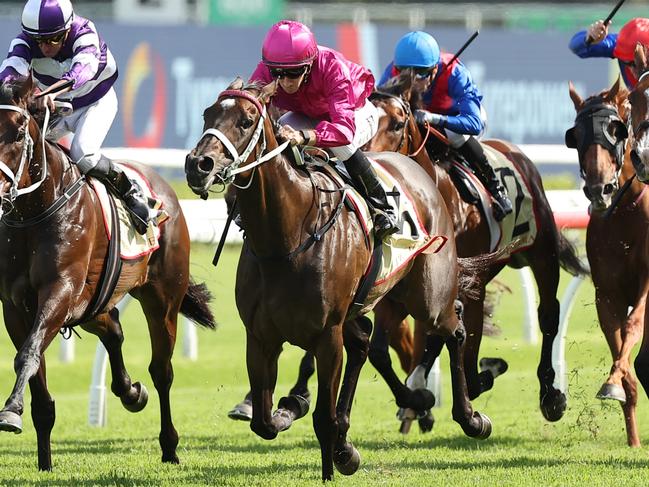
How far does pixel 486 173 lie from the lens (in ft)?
24.3

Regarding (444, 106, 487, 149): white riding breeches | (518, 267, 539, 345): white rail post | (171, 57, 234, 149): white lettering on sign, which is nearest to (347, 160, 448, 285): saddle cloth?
(444, 106, 487, 149): white riding breeches

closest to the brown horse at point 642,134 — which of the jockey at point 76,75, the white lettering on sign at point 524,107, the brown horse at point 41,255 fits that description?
the brown horse at point 41,255

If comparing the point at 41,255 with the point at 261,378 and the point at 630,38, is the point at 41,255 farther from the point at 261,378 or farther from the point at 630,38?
the point at 630,38

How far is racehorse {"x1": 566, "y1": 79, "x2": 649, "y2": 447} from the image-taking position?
6316 millimetres

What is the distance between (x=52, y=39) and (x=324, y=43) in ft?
49.1

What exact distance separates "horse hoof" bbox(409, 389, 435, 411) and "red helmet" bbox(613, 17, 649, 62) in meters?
1.93

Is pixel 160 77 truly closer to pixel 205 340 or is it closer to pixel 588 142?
pixel 205 340

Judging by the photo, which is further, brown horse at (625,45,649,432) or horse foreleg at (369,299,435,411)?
horse foreleg at (369,299,435,411)

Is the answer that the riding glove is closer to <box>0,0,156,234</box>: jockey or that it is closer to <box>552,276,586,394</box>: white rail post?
<box>552,276,586,394</box>: white rail post

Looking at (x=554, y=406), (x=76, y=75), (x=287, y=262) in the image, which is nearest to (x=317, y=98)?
(x=287, y=262)

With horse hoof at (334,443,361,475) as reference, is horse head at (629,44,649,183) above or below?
above

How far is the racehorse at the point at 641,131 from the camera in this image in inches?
207

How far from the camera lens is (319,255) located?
5328 millimetres

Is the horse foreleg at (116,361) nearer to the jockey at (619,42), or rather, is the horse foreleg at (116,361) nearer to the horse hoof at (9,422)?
the horse hoof at (9,422)
